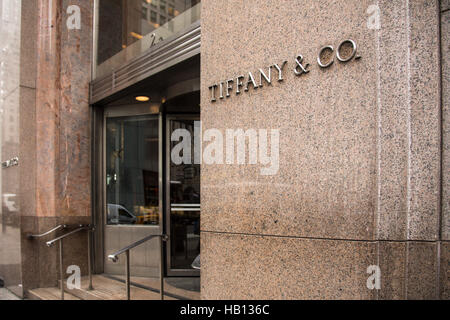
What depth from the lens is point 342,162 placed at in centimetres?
273

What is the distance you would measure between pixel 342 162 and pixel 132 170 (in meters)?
5.52

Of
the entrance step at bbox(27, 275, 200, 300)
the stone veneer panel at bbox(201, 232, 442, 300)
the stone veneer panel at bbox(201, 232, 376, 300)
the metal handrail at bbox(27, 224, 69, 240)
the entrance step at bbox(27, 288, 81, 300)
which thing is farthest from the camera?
the metal handrail at bbox(27, 224, 69, 240)

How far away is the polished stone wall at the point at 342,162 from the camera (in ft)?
8.25

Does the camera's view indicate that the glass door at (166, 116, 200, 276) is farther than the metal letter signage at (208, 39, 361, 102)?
Yes

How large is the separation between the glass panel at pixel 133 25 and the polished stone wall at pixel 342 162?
8.63 ft

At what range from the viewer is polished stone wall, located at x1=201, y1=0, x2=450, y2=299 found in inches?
99.0

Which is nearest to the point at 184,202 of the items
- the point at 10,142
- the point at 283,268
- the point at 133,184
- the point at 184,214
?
the point at 184,214

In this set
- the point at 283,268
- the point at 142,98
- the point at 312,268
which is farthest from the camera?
the point at 142,98

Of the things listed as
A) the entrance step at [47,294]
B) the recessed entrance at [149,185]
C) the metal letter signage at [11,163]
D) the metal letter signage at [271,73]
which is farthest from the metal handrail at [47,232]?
the metal letter signage at [271,73]

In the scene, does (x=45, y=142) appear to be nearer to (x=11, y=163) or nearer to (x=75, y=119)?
(x=75, y=119)

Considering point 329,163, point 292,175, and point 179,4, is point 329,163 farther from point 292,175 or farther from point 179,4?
point 179,4

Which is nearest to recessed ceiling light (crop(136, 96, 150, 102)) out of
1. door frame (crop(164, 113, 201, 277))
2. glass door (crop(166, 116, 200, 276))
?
door frame (crop(164, 113, 201, 277))

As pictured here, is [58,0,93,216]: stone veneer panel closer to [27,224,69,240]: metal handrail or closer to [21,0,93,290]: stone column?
[21,0,93,290]: stone column

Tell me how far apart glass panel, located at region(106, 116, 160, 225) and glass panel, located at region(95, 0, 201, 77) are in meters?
1.34
